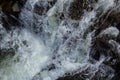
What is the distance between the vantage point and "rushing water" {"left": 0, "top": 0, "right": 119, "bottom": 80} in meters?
6.16

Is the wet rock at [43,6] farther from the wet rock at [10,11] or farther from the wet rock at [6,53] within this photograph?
the wet rock at [6,53]

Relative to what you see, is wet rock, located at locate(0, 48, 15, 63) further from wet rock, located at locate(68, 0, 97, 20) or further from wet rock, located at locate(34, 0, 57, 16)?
wet rock, located at locate(68, 0, 97, 20)

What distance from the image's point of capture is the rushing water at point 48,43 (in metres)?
6.16

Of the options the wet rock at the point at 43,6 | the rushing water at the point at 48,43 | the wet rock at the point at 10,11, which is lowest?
the rushing water at the point at 48,43

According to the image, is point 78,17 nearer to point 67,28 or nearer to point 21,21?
point 67,28

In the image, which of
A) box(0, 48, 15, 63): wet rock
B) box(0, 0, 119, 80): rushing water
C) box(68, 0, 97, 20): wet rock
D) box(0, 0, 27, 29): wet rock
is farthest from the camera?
box(0, 0, 27, 29): wet rock

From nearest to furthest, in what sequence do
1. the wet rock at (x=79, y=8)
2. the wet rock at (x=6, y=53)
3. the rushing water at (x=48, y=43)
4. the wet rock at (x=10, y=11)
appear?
the rushing water at (x=48, y=43)
the wet rock at (x=79, y=8)
the wet rock at (x=6, y=53)
the wet rock at (x=10, y=11)

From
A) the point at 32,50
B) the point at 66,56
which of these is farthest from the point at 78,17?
the point at 32,50

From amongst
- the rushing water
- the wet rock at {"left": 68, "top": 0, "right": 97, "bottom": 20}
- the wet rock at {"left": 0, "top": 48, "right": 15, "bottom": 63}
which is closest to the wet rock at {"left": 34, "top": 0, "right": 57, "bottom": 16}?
the rushing water

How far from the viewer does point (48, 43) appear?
6668 millimetres

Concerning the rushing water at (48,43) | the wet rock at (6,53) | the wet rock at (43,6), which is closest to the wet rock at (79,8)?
the rushing water at (48,43)

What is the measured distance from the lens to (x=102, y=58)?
19.3 feet

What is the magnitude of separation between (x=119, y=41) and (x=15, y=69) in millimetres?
2041

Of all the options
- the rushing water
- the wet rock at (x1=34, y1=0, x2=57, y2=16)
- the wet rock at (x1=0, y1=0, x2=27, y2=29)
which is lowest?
the rushing water
